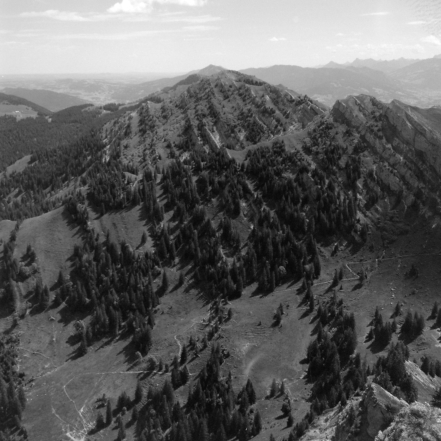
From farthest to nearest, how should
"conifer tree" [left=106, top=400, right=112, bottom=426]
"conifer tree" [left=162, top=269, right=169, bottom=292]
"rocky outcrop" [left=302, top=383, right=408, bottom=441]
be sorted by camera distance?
"conifer tree" [left=162, top=269, right=169, bottom=292], "conifer tree" [left=106, top=400, right=112, bottom=426], "rocky outcrop" [left=302, top=383, right=408, bottom=441]

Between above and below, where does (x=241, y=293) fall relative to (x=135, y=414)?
above

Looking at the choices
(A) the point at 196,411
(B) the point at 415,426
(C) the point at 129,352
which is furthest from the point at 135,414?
(B) the point at 415,426

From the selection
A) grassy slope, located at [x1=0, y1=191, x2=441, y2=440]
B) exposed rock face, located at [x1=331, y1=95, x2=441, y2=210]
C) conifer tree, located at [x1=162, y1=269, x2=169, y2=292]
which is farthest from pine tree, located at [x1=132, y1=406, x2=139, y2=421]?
exposed rock face, located at [x1=331, y1=95, x2=441, y2=210]

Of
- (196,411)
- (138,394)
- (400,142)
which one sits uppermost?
(400,142)

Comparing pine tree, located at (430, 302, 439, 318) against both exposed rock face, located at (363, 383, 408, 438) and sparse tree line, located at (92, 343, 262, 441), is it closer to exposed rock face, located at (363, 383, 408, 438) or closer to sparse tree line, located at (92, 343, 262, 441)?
sparse tree line, located at (92, 343, 262, 441)

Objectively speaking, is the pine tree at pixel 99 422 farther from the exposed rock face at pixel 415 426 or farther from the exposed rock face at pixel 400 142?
the exposed rock face at pixel 400 142

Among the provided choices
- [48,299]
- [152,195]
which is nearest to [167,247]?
[152,195]

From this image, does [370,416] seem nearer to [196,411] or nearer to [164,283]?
[196,411]
